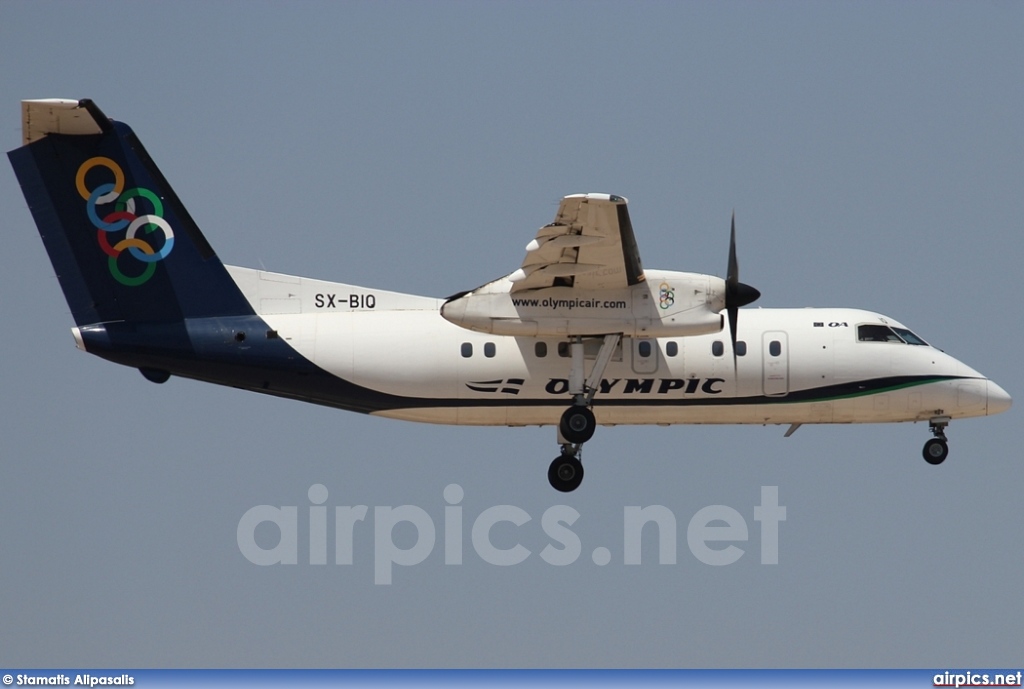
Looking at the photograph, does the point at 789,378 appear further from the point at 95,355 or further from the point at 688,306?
the point at 95,355

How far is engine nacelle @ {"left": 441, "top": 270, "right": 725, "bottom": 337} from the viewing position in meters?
25.5

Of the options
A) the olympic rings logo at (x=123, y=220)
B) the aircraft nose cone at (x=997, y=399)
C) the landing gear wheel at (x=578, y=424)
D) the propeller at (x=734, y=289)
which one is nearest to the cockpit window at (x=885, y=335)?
the aircraft nose cone at (x=997, y=399)

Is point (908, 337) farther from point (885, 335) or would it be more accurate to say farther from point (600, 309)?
point (600, 309)

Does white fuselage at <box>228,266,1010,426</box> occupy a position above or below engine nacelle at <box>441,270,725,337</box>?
below

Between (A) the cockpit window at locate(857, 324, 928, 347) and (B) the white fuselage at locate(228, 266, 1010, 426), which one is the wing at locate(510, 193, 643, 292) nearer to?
(B) the white fuselage at locate(228, 266, 1010, 426)

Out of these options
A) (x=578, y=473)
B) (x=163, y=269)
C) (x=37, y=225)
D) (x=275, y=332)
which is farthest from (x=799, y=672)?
(x=37, y=225)

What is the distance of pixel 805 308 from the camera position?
1099 inches

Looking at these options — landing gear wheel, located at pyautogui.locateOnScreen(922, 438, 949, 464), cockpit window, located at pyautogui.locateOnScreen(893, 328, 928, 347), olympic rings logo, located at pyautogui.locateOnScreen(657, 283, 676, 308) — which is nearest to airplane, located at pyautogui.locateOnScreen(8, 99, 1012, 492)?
olympic rings logo, located at pyautogui.locateOnScreen(657, 283, 676, 308)

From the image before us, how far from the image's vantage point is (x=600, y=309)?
2573 cm

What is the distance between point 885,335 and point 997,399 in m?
2.18

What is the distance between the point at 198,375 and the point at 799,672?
9979 mm

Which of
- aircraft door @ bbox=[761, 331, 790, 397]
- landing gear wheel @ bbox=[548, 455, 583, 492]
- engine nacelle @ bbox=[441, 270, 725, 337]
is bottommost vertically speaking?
landing gear wheel @ bbox=[548, 455, 583, 492]

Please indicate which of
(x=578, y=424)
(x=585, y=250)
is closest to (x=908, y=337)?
(x=578, y=424)

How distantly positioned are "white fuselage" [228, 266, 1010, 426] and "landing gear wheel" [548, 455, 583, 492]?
0.72 metres
